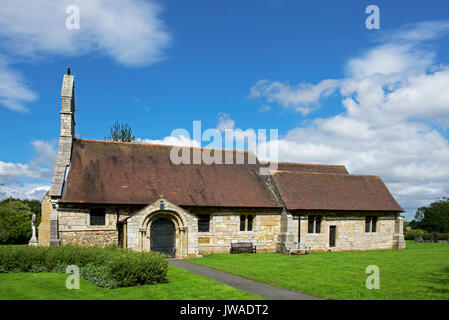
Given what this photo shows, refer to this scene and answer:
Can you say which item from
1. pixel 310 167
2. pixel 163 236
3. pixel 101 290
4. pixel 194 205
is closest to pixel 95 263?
pixel 101 290

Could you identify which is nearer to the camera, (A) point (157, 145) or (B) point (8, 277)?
(B) point (8, 277)

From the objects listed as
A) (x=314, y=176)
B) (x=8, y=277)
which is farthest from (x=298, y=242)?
(x=8, y=277)

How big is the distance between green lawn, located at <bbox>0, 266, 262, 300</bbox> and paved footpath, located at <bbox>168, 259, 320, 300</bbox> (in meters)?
0.60

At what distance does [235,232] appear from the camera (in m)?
28.7

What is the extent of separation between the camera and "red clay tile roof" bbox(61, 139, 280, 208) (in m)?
25.8

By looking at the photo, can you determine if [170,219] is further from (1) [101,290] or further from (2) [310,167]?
(2) [310,167]

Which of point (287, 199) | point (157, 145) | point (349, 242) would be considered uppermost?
point (157, 145)

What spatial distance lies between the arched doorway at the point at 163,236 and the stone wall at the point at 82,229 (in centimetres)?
258

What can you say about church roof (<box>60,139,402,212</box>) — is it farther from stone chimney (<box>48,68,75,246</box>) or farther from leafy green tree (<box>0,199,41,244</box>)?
leafy green tree (<box>0,199,41,244</box>)

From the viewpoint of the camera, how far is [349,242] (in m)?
32.2

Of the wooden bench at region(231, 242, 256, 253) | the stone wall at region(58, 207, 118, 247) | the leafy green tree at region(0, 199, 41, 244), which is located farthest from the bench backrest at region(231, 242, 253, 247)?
the leafy green tree at region(0, 199, 41, 244)

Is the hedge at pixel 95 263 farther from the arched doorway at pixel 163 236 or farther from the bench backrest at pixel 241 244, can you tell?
the bench backrest at pixel 241 244
